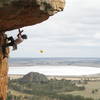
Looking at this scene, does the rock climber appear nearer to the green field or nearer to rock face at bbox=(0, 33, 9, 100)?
rock face at bbox=(0, 33, 9, 100)

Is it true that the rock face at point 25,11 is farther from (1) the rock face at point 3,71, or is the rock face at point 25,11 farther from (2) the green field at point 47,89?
(2) the green field at point 47,89

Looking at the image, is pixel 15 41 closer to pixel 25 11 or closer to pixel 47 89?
pixel 25 11

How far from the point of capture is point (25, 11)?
1314 centimetres

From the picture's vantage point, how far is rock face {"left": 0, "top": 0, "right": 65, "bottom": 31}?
12.4m

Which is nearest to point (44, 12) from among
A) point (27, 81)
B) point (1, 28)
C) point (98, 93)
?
point (1, 28)

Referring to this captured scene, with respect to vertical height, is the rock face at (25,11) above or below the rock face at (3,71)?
above

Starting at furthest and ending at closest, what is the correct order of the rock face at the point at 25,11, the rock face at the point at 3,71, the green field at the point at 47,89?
1. the green field at the point at 47,89
2. the rock face at the point at 3,71
3. the rock face at the point at 25,11

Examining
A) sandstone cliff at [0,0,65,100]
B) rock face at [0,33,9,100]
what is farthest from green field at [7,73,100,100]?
sandstone cliff at [0,0,65,100]

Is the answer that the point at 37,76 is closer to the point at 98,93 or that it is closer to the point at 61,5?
the point at 98,93

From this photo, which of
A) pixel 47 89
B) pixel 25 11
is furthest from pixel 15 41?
pixel 47 89

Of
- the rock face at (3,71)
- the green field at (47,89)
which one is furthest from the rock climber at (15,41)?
the green field at (47,89)

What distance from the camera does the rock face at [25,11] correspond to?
12.4m

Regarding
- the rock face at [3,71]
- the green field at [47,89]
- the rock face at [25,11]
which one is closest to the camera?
the rock face at [25,11]

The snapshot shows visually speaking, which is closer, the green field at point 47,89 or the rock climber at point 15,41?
the rock climber at point 15,41
